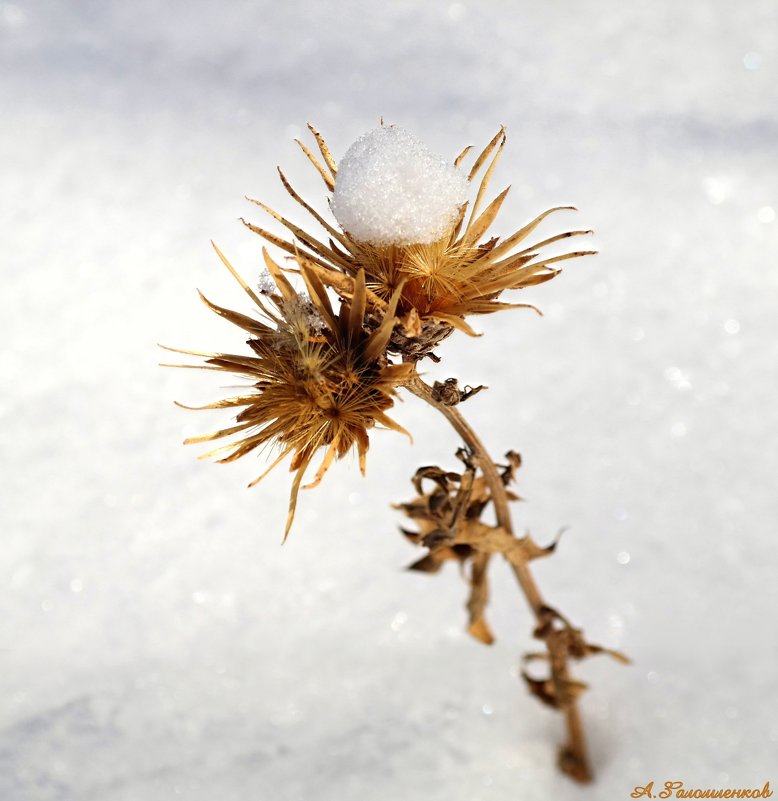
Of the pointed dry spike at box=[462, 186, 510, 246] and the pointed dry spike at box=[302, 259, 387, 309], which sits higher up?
the pointed dry spike at box=[462, 186, 510, 246]

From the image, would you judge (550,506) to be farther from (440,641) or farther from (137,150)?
(137,150)

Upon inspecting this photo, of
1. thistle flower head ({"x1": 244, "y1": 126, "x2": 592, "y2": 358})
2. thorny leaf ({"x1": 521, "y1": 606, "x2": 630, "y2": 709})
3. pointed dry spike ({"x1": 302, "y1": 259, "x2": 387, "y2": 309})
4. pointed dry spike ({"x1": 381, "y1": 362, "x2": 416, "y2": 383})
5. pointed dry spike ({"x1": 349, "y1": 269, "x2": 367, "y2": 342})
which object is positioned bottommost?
thorny leaf ({"x1": 521, "y1": 606, "x2": 630, "y2": 709})

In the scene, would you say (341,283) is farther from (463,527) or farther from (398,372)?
(463,527)

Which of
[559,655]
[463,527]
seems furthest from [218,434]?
[559,655]

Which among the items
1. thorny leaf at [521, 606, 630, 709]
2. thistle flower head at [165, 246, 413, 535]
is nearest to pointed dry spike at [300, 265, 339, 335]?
thistle flower head at [165, 246, 413, 535]

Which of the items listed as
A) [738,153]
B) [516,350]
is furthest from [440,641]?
[738,153]

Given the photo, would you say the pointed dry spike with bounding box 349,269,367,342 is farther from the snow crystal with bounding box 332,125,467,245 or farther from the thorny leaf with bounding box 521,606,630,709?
the thorny leaf with bounding box 521,606,630,709

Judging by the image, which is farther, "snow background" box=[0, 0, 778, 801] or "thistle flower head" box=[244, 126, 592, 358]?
"snow background" box=[0, 0, 778, 801]
